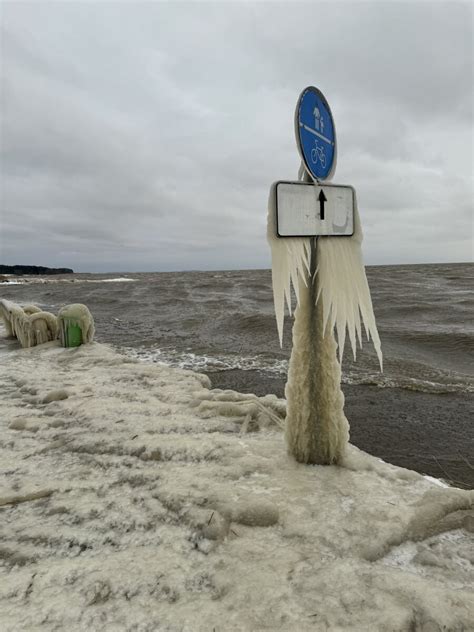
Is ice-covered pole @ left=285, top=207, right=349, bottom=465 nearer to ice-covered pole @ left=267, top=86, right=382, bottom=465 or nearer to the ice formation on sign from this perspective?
ice-covered pole @ left=267, top=86, right=382, bottom=465

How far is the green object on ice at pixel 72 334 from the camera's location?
8.91 meters

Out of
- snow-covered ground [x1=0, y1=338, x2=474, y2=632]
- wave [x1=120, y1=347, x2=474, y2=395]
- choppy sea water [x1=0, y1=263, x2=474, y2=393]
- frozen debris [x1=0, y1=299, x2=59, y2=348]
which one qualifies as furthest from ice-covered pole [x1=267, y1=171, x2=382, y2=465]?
frozen debris [x1=0, y1=299, x2=59, y2=348]

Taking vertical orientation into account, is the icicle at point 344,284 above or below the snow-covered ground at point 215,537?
above

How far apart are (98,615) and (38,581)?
45cm

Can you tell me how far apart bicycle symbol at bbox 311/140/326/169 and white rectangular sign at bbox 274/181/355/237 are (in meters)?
0.20

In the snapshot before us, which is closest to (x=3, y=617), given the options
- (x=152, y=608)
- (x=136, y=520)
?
(x=152, y=608)

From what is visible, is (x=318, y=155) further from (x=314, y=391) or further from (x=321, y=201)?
(x=314, y=391)

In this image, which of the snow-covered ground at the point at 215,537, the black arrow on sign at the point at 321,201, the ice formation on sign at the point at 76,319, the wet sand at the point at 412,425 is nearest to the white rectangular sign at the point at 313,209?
the black arrow on sign at the point at 321,201

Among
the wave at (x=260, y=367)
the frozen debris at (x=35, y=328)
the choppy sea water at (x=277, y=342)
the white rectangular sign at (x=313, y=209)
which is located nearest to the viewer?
the white rectangular sign at (x=313, y=209)

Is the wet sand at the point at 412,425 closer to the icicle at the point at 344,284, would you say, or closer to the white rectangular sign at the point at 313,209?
the icicle at the point at 344,284

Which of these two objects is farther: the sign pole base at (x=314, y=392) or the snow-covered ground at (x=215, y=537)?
the sign pole base at (x=314, y=392)

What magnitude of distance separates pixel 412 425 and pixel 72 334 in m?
7.56

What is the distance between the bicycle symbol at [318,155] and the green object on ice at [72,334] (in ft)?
25.3

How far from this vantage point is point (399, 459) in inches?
168
